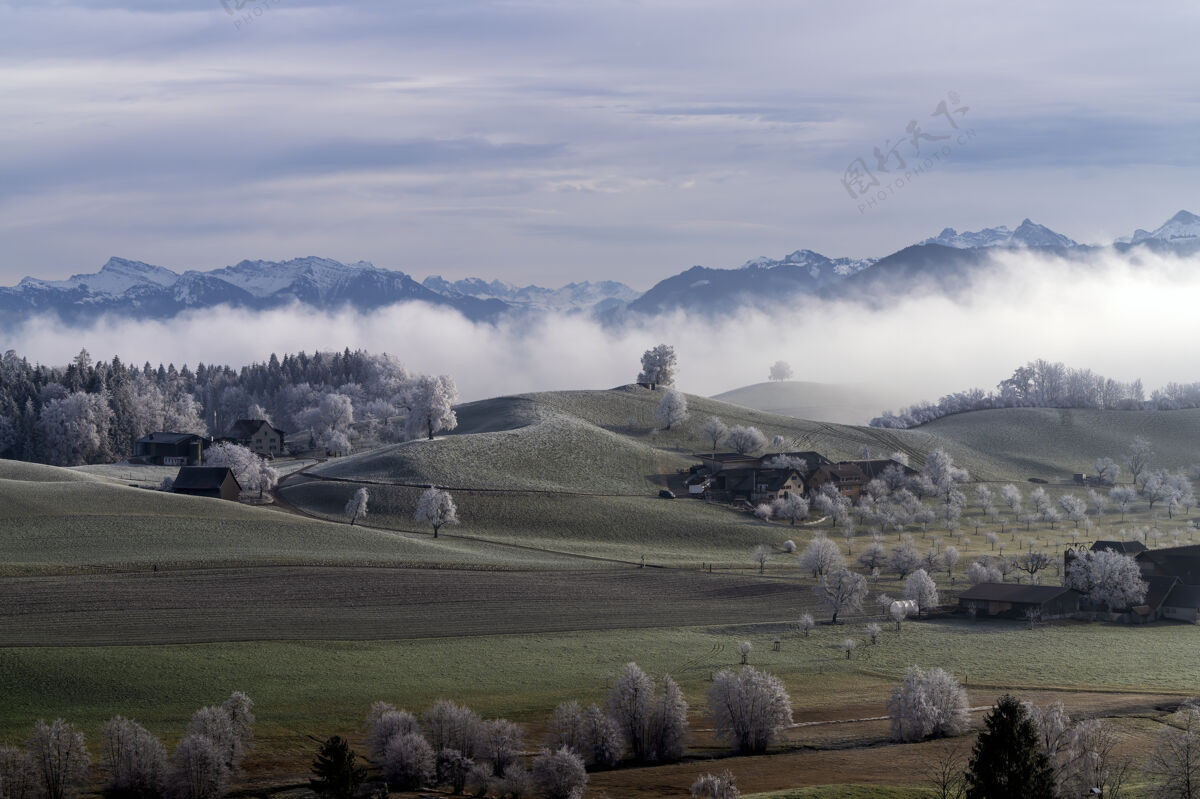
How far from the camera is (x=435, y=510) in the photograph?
350ft

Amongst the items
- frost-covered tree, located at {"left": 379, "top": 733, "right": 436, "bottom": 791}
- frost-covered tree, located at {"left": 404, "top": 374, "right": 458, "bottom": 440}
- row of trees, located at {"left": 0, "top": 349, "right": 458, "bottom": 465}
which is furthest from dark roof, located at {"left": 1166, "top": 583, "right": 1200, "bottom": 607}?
row of trees, located at {"left": 0, "top": 349, "right": 458, "bottom": 465}

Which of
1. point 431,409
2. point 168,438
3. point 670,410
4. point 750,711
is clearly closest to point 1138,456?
point 670,410

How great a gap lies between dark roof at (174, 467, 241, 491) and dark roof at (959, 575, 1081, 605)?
232ft

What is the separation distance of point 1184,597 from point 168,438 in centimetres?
12684

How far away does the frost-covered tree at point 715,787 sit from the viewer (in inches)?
1700

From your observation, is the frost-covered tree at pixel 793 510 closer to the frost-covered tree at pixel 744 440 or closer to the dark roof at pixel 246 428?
the frost-covered tree at pixel 744 440

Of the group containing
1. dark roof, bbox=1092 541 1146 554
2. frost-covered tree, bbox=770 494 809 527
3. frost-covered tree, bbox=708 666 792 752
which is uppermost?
frost-covered tree, bbox=770 494 809 527

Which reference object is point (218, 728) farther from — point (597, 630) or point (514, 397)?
point (514, 397)

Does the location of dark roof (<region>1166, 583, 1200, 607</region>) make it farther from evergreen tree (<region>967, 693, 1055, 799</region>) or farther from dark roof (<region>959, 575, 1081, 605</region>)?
evergreen tree (<region>967, 693, 1055, 799</region>)

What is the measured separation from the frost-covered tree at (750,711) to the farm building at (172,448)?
4665 inches

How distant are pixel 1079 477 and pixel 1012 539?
4067 centimetres

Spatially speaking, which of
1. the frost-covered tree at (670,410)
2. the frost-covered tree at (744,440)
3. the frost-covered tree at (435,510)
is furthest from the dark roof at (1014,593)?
the frost-covered tree at (670,410)

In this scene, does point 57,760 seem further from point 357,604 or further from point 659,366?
point 659,366

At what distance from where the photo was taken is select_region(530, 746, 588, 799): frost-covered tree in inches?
1811
